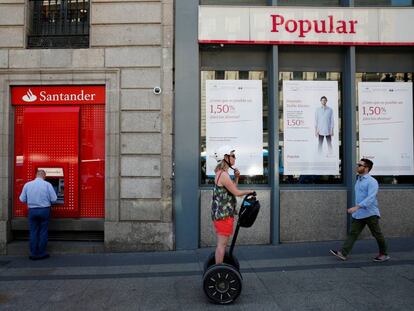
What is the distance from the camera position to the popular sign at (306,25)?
358 inches

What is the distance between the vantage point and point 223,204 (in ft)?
18.5

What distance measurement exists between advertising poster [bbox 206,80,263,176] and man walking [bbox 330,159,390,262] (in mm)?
2413

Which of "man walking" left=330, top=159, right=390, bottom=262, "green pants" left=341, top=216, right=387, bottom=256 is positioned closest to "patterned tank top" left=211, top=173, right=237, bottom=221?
"man walking" left=330, top=159, right=390, bottom=262

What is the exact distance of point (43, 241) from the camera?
840 centimetres

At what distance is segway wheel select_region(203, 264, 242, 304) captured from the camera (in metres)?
5.47

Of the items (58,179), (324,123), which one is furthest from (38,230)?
(324,123)

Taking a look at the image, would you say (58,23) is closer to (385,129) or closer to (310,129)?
(310,129)

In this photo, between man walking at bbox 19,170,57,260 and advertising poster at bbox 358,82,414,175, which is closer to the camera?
man walking at bbox 19,170,57,260

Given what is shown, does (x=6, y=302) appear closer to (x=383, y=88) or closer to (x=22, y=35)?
(x=22, y=35)

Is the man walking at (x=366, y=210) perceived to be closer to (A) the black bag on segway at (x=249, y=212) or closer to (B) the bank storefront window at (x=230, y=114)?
(B) the bank storefront window at (x=230, y=114)

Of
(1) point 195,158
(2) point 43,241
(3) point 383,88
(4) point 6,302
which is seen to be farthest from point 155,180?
(3) point 383,88

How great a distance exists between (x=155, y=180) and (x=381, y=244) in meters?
4.39

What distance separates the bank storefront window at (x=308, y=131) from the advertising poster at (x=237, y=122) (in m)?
0.53

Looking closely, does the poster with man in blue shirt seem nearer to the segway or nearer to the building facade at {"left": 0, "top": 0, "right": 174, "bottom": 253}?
the building facade at {"left": 0, "top": 0, "right": 174, "bottom": 253}
